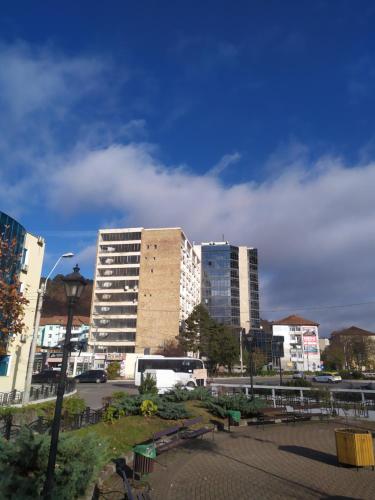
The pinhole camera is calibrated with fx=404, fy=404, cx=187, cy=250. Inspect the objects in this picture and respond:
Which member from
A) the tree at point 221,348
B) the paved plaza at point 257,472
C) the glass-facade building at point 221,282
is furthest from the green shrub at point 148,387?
the glass-facade building at point 221,282

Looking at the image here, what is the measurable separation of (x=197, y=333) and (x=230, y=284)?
50.5m

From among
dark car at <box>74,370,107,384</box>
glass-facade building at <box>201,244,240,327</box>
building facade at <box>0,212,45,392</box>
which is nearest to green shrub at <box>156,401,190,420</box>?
building facade at <box>0,212,45,392</box>

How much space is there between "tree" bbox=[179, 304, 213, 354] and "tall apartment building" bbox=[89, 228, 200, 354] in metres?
8.76

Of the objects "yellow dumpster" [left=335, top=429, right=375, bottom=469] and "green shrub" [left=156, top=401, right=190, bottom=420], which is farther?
"green shrub" [left=156, top=401, right=190, bottom=420]

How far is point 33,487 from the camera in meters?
6.55

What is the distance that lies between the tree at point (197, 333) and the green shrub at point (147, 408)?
51.4m

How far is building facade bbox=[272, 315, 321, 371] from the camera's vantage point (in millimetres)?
103625

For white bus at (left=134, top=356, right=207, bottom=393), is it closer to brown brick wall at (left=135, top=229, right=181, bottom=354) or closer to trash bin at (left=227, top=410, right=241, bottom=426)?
trash bin at (left=227, top=410, right=241, bottom=426)

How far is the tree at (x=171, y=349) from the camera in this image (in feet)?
224

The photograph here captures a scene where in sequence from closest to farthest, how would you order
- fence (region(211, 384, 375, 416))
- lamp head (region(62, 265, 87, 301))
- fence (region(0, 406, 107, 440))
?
lamp head (region(62, 265, 87, 301)) < fence (region(0, 406, 107, 440)) < fence (region(211, 384, 375, 416))

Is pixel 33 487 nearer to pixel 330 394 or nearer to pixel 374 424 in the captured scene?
pixel 374 424

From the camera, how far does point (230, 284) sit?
119 metres

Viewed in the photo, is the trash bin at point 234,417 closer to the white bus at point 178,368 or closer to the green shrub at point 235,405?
the green shrub at point 235,405

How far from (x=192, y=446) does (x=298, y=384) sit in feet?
62.7
